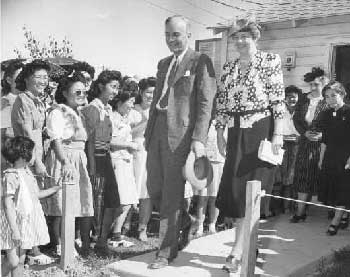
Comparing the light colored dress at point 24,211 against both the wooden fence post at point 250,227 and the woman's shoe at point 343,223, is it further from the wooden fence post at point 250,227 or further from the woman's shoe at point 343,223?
the woman's shoe at point 343,223

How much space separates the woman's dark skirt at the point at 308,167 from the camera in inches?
219

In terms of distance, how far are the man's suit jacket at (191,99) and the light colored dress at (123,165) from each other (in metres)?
1.36

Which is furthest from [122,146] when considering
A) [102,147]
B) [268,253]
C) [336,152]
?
[336,152]

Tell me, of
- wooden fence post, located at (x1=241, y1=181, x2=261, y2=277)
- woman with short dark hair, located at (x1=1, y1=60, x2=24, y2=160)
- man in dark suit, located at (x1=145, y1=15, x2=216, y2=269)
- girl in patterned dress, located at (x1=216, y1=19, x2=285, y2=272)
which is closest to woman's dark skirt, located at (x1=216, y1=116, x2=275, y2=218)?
A: girl in patterned dress, located at (x1=216, y1=19, x2=285, y2=272)

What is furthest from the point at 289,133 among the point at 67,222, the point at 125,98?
the point at 67,222

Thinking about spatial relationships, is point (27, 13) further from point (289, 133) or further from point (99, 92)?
point (289, 133)

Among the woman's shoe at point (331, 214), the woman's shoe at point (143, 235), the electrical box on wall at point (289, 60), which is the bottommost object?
the woman's shoe at point (143, 235)

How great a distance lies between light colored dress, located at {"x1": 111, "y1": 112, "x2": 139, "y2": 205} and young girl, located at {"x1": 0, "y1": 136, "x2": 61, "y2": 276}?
1.19 m

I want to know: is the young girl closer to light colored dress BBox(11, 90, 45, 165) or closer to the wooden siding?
light colored dress BBox(11, 90, 45, 165)

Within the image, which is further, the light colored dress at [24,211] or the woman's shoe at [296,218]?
the woman's shoe at [296,218]

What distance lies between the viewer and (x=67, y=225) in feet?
11.0

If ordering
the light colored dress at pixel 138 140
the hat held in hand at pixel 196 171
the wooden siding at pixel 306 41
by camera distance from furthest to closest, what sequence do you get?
the wooden siding at pixel 306 41 < the light colored dress at pixel 138 140 < the hat held in hand at pixel 196 171

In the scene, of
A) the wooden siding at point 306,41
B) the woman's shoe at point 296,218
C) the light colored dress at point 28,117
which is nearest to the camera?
the light colored dress at point 28,117

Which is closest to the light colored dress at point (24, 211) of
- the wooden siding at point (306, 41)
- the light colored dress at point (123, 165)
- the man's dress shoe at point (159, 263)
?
the man's dress shoe at point (159, 263)
